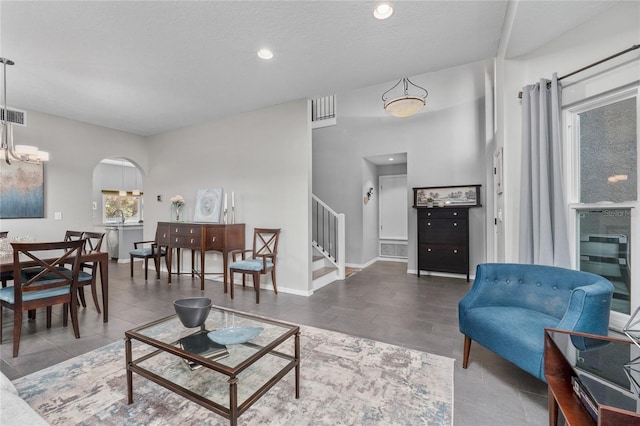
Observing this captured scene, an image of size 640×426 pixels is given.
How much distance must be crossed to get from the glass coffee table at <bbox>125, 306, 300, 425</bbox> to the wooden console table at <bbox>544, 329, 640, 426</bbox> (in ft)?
4.29

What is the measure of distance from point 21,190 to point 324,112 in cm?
552

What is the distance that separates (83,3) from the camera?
6.89 feet

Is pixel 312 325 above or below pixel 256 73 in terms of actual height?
below

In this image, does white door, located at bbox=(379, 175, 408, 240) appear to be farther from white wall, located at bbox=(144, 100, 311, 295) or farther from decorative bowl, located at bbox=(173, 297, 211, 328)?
decorative bowl, located at bbox=(173, 297, 211, 328)

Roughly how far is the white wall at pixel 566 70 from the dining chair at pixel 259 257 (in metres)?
2.85

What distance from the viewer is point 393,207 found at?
686 cm

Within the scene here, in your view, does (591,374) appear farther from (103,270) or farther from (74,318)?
(103,270)

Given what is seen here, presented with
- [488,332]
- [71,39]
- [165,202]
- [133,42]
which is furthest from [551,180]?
[165,202]

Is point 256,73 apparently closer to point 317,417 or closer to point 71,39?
point 71,39

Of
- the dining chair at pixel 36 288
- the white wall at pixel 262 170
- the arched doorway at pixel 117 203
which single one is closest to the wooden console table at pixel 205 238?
the white wall at pixel 262 170

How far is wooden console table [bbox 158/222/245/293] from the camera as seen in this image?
4.25 m

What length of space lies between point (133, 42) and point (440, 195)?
4940 mm

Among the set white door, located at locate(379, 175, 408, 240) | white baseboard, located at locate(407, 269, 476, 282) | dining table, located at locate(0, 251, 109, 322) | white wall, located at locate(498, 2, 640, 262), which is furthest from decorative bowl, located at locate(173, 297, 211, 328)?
white door, located at locate(379, 175, 408, 240)

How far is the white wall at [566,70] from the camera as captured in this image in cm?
187
